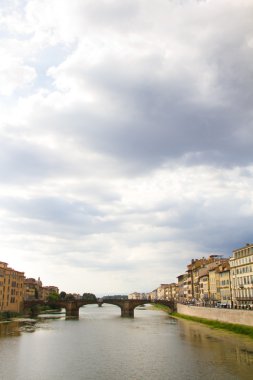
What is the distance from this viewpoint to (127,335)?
224ft

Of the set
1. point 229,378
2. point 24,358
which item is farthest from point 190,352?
point 24,358

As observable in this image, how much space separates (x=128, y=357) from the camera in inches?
1780

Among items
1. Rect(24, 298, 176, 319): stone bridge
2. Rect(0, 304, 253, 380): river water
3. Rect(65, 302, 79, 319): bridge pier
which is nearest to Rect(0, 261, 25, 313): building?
Rect(24, 298, 176, 319): stone bridge

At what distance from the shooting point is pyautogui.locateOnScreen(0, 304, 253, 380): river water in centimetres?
3597

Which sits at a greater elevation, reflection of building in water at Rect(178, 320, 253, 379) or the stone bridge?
the stone bridge

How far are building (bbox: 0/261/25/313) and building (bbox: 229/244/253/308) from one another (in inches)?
→ 2347

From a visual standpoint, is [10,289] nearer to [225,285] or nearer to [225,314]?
[225,285]

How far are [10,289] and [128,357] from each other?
75902 millimetres

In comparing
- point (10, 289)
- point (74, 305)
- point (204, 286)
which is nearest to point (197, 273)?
point (204, 286)

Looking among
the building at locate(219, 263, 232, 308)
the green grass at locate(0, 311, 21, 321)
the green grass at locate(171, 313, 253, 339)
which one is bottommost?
the green grass at locate(171, 313, 253, 339)

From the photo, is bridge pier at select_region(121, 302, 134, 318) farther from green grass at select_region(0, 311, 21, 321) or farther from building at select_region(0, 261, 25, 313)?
green grass at select_region(0, 311, 21, 321)

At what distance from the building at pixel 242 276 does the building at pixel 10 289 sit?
196ft

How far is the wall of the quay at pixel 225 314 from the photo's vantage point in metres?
59.8

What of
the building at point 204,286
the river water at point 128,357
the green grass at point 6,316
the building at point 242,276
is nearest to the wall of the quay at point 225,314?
the river water at point 128,357
